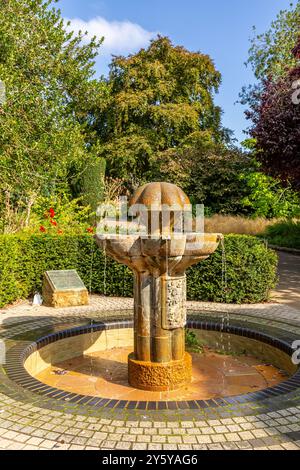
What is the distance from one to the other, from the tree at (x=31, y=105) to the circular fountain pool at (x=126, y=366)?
239 inches

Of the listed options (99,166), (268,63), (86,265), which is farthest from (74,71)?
(268,63)

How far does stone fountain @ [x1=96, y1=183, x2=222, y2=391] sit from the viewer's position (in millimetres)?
5336

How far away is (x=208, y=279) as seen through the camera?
995 centimetres

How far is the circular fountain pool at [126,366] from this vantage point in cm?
545

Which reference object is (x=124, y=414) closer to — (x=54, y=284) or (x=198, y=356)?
(x=198, y=356)

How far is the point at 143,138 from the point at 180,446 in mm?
28018

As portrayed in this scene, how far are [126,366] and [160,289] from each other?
1.67 m

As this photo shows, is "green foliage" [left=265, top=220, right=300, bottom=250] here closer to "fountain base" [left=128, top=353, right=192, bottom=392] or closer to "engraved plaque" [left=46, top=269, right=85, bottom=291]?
"engraved plaque" [left=46, top=269, right=85, bottom=291]

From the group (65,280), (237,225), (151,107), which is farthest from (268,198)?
(65,280)

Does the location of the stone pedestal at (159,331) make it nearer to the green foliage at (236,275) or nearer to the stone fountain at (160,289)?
the stone fountain at (160,289)

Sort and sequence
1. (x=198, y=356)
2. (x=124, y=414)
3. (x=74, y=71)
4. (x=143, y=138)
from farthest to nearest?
1. (x=143, y=138)
2. (x=74, y=71)
3. (x=198, y=356)
4. (x=124, y=414)

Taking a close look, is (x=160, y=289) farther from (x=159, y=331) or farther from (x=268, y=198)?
(x=268, y=198)

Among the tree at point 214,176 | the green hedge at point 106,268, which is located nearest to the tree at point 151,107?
the tree at point 214,176

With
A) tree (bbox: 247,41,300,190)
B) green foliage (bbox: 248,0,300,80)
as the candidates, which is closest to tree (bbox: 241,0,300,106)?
green foliage (bbox: 248,0,300,80)
